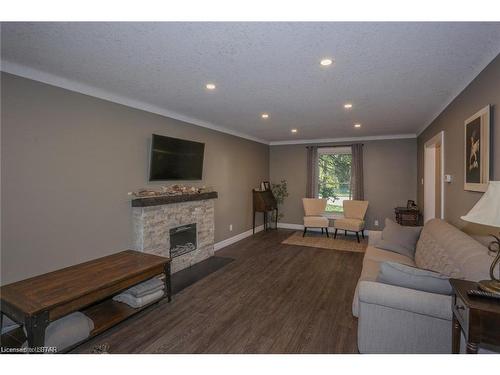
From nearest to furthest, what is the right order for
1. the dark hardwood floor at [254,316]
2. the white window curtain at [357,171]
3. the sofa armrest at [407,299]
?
the sofa armrest at [407,299] → the dark hardwood floor at [254,316] → the white window curtain at [357,171]

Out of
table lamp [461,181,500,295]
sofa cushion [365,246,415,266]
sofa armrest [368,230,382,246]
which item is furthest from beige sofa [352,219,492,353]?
sofa armrest [368,230,382,246]

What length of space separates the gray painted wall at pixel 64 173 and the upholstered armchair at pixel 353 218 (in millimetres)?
4274

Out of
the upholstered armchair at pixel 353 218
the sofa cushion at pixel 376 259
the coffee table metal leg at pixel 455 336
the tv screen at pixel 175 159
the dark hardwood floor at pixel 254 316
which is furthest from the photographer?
the upholstered armchair at pixel 353 218

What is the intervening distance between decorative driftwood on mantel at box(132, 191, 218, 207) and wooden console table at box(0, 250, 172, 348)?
26.7 inches

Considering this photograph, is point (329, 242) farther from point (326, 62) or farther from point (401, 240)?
point (326, 62)

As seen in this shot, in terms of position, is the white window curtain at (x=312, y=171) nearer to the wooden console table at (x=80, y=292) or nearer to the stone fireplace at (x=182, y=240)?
the stone fireplace at (x=182, y=240)

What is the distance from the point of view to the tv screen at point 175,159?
361 cm

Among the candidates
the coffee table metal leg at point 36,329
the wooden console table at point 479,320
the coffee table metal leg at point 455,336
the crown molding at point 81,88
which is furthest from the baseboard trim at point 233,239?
the wooden console table at point 479,320

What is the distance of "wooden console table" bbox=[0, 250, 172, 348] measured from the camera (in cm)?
187
